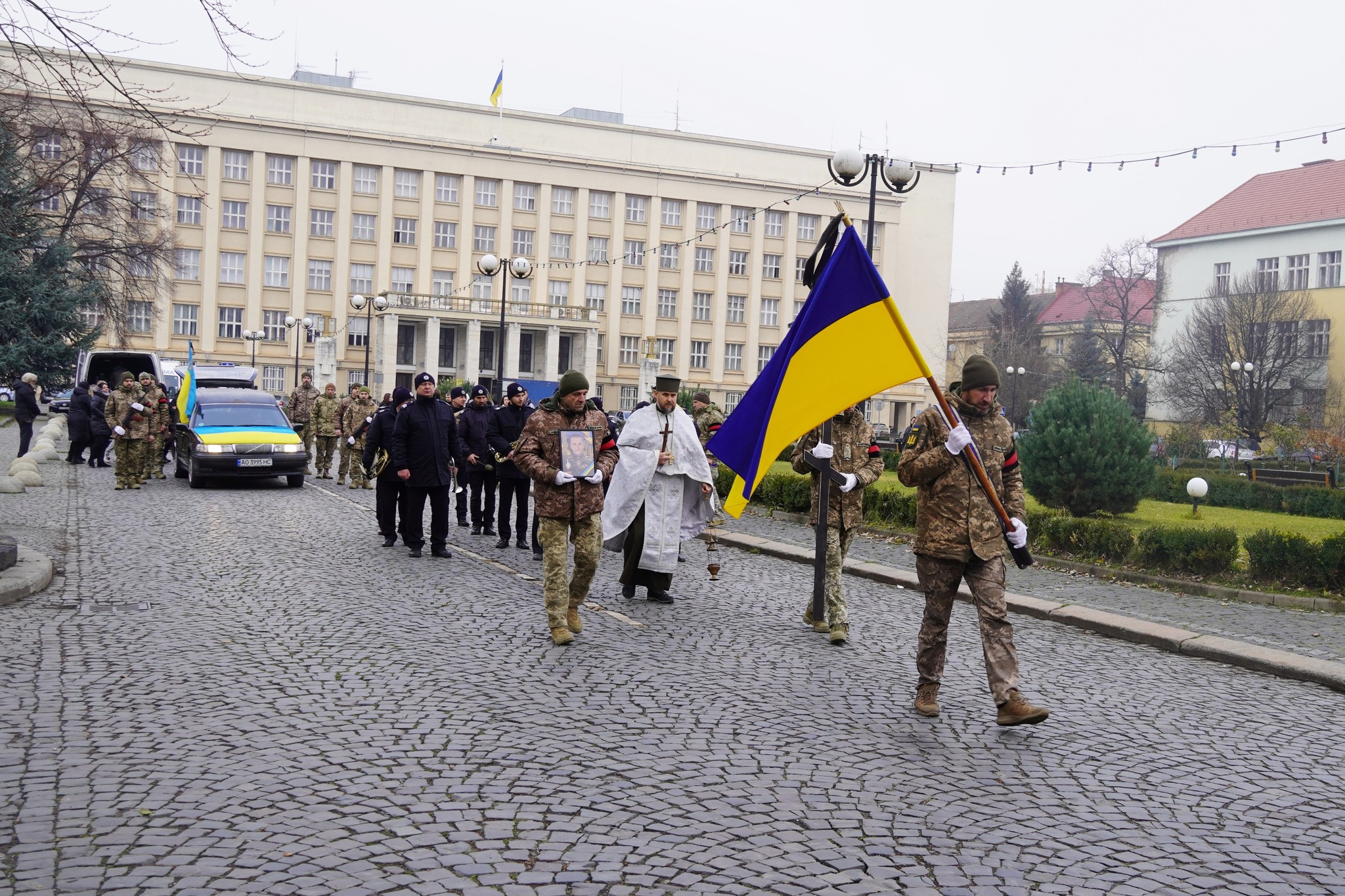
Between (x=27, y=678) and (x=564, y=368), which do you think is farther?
(x=564, y=368)

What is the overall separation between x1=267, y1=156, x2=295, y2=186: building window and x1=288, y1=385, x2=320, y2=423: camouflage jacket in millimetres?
54448

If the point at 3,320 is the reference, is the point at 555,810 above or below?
below

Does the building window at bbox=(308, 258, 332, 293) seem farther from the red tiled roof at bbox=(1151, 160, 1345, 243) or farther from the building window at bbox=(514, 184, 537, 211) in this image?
the red tiled roof at bbox=(1151, 160, 1345, 243)

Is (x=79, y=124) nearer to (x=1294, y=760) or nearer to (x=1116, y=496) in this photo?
(x=1116, y=496)

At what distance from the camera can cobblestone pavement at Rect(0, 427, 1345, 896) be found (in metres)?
4.35

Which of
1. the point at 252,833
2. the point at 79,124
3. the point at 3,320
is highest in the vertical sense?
the point at 79,124

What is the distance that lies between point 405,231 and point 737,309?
23.4 meters

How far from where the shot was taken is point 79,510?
16297mm

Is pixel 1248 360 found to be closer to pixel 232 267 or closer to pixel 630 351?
pixel 630 351

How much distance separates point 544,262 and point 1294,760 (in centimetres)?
7602

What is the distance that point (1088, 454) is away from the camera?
59.5 feet

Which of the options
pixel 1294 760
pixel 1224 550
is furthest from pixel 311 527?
pixel 1294 760

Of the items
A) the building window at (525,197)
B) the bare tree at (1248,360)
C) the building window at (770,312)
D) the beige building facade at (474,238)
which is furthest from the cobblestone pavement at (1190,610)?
the building window at (770,312)

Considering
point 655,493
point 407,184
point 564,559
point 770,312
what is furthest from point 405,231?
point 564,559
